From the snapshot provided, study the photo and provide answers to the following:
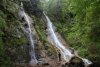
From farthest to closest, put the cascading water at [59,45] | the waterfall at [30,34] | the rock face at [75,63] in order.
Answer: the cascading water at [59,45] → the waterfall at [30,34] → the rock face at [75,63]

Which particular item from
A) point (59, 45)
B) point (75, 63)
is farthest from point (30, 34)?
point (75, 63)

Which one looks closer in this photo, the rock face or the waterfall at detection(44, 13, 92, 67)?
the rock face

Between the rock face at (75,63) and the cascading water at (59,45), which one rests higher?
the cascading water at (59,45)

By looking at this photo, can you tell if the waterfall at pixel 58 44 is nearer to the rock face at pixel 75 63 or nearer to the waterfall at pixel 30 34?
the waterfall at pixel 30 34

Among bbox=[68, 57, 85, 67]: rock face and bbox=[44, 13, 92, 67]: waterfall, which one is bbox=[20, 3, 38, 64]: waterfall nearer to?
bbox=[44, 13, 92, 67]: waterfall

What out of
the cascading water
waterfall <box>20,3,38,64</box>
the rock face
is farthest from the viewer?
the cascading water

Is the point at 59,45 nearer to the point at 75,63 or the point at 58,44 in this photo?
the point at 58,44

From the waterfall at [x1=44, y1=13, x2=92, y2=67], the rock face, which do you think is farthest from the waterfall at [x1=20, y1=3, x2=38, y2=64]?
the rock face

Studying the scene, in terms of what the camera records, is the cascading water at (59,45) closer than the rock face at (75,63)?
No

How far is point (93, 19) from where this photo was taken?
7.63 metres

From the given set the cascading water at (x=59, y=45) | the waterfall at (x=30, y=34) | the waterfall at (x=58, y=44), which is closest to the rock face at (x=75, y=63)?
the waterfall at (x=30, y=34)

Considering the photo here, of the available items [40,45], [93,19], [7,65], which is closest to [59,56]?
[40,45]

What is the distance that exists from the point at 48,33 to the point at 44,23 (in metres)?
2.18

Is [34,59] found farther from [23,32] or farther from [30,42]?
[23,32]
